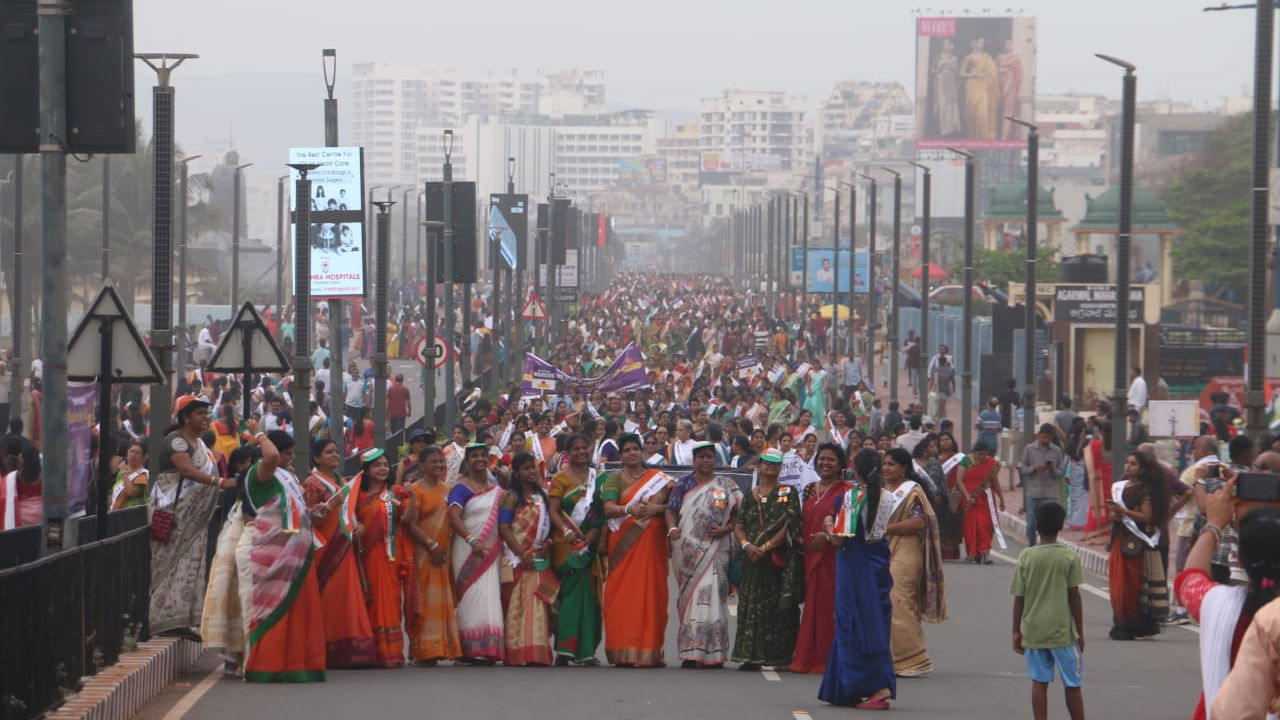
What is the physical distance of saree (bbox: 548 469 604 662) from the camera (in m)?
12.9

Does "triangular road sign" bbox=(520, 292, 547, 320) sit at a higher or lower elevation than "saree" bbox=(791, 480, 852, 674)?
higher

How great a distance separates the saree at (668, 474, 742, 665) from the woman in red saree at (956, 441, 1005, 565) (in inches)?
343

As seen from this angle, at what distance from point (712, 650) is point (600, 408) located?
16.4 metres

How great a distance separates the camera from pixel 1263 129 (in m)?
18.4

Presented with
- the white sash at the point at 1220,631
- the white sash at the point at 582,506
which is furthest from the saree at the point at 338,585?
the white sash at the point at 1220,631

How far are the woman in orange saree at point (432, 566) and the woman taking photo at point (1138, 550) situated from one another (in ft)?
15.6

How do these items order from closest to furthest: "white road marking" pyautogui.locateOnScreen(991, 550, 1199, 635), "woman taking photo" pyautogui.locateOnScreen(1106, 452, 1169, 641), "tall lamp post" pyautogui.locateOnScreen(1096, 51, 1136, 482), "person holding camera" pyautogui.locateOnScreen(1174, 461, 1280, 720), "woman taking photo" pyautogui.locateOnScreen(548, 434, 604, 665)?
"person holding camera" pyautogui.locateOnScreen(1174, 461, 1280, 720) < "woman taking photo" pyautogui.locateOnScreen(548, 434, 604, 665) < "woman taking photo" pyautogui.locateOnScreen(1106, 452, 1169, 641) < "white road marking" pyautogui.locateOnScreen(991, 550, 1199, 635) < "tall lamp post" pyautogui.locateOnScreen(1096, 51, 1136, 482)

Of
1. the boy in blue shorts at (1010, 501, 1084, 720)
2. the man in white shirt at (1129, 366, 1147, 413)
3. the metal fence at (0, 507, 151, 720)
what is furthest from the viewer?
the man in white shirt at (1129, 366, 1147, 413)

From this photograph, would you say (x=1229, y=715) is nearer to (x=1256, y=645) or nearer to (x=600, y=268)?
(x=1256, y=645)

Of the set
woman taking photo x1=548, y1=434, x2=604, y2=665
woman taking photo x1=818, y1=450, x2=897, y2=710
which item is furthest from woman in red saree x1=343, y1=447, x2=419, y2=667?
woman taking photo x1=818, y1=450, x2=897, y2=710

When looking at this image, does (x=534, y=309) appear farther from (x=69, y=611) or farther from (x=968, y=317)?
(x=69, y=611)

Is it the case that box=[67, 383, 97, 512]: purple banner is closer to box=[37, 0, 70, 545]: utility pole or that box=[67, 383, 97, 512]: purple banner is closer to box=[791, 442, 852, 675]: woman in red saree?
box=[37, 0, 70, 545]: utility pole

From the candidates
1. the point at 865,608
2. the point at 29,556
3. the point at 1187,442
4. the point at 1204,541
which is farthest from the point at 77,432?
the point at 1187,442

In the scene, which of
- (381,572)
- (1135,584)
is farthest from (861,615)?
(1135,584)
